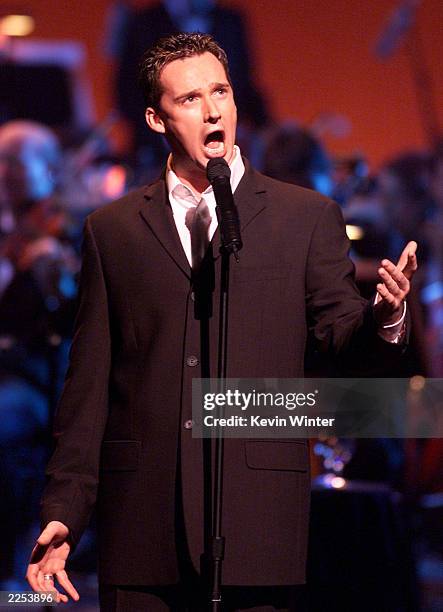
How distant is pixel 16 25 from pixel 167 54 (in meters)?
2.20

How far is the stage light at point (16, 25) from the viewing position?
4.19m

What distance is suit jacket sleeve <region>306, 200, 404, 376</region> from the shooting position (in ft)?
6.20

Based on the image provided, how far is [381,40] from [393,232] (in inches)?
28.7

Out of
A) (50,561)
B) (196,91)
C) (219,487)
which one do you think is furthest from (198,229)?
(50,561)

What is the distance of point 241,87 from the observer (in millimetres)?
4129

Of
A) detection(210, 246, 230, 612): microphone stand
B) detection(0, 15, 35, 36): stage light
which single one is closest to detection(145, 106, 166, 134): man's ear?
detection(210, 246, 230, 612): microphone stand

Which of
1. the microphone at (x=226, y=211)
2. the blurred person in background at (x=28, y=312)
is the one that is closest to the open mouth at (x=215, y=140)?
the microphone at (x=226, y=211)

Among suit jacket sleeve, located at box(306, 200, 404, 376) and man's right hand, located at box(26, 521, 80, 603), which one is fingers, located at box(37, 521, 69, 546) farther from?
suit jacket sleeve, located at box(306, 200, 404, 376)

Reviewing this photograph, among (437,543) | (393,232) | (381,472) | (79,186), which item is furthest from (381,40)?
(437,543)

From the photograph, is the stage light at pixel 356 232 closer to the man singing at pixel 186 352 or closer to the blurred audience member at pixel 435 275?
the blurred audience member at pixel 435 275

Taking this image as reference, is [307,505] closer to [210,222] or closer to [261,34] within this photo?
[210,222]

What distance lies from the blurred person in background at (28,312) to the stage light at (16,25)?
13.6 inches

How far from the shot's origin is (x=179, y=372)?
1965 mm

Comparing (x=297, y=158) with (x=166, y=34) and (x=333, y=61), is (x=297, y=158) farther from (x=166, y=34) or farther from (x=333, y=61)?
(x=166, y=34)
